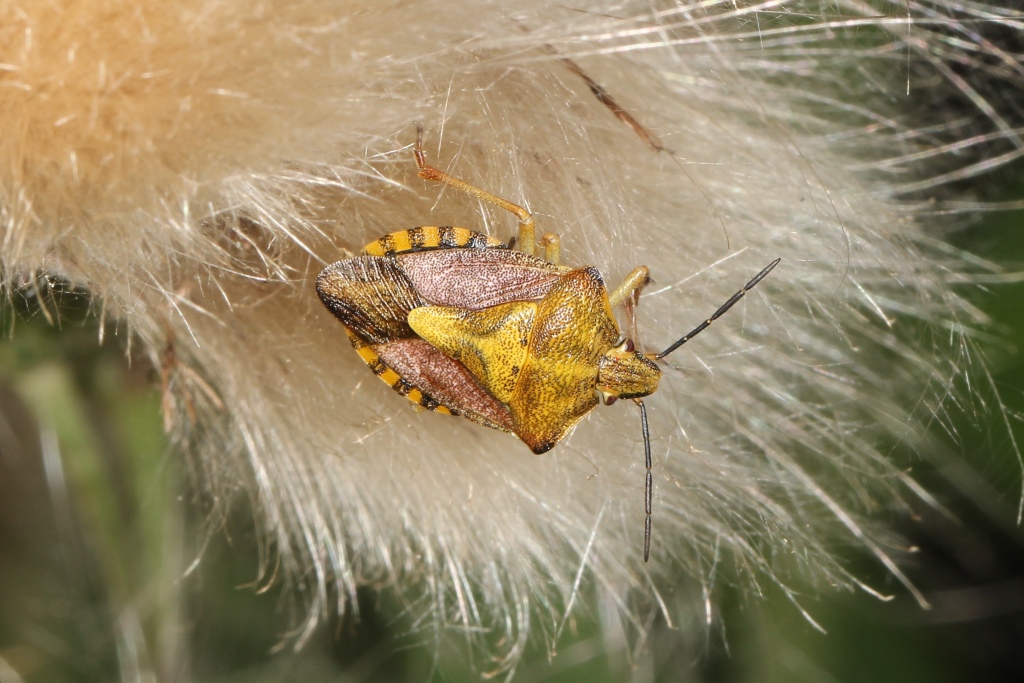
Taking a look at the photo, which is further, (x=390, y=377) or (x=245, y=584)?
(x=245, y=584)

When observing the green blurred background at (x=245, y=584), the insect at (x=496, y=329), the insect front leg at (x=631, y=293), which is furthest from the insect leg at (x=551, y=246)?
the green blurred background at (x=245, y=584)

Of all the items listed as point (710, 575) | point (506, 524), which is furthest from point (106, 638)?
point (710, 575)

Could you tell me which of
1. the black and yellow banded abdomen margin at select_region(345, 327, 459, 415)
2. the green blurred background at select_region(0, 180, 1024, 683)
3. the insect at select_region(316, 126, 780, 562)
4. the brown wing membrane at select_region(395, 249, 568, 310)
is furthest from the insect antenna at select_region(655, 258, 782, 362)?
the green blurred background at select_region(0, 180, 1024, 683)

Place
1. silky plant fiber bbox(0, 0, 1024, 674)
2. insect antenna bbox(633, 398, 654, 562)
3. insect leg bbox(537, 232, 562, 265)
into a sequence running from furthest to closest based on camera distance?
insect antenna bbox(633, 398, 654, 562) → insect leg bbox(537, 232, 562, 265) → silky plant fiber bbox(0, 0, 1024, 674)

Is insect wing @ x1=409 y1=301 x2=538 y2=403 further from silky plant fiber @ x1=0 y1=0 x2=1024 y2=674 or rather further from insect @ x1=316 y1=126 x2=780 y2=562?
silky plant fiber @ x1=0 y1=0 x2=1024 y2=674

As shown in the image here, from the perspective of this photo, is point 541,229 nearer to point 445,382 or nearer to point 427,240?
point 427,240

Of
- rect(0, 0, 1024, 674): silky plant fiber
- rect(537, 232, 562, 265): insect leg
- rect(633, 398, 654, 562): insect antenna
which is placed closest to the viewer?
rect(0, 0, 1024, 674): silky plant fiber

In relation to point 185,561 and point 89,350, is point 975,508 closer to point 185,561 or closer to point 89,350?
point 185,561

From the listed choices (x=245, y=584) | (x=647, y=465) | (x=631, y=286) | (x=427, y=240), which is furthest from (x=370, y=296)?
(x=245, y=584)
